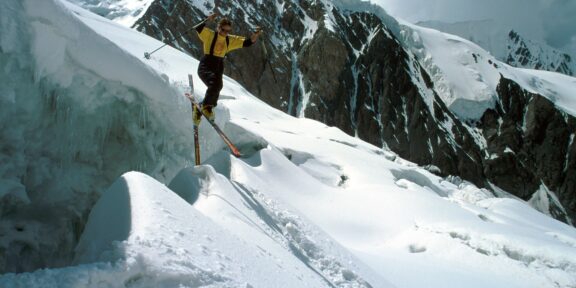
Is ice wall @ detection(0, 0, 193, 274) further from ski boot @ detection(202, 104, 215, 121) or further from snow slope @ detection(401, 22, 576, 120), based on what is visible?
snow slope @ detection(401, 22, 576, 120)

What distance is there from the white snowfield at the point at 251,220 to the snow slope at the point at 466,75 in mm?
97472

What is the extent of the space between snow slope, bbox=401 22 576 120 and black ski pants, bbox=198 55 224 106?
10687 centimetres

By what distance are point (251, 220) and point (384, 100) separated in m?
104

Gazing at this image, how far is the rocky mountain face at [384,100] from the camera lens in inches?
3967

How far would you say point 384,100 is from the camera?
107625 mm

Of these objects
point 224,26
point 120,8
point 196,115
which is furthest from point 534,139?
point 196,115

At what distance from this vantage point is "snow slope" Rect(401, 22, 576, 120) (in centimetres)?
10894

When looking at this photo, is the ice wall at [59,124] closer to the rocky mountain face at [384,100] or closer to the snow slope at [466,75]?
the rocky mountain face at [384,100]

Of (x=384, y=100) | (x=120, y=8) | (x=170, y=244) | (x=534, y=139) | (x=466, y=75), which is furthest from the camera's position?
(x=120, y=8)

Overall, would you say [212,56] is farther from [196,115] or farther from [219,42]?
[196,115]

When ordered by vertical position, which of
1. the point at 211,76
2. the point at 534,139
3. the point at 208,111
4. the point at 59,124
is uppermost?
the point at 211,76

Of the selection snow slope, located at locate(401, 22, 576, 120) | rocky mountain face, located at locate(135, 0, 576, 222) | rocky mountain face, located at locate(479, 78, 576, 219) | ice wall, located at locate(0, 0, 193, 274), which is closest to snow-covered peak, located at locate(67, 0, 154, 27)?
rocky mountain face, located at locate(135, 0, 576, 222)

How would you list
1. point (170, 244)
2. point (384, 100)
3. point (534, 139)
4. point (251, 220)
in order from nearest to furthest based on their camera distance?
point (170, 244) → point (251, 220) → point (384, 100) → point (534, 139)

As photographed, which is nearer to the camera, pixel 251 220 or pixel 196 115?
pixel 251 220
